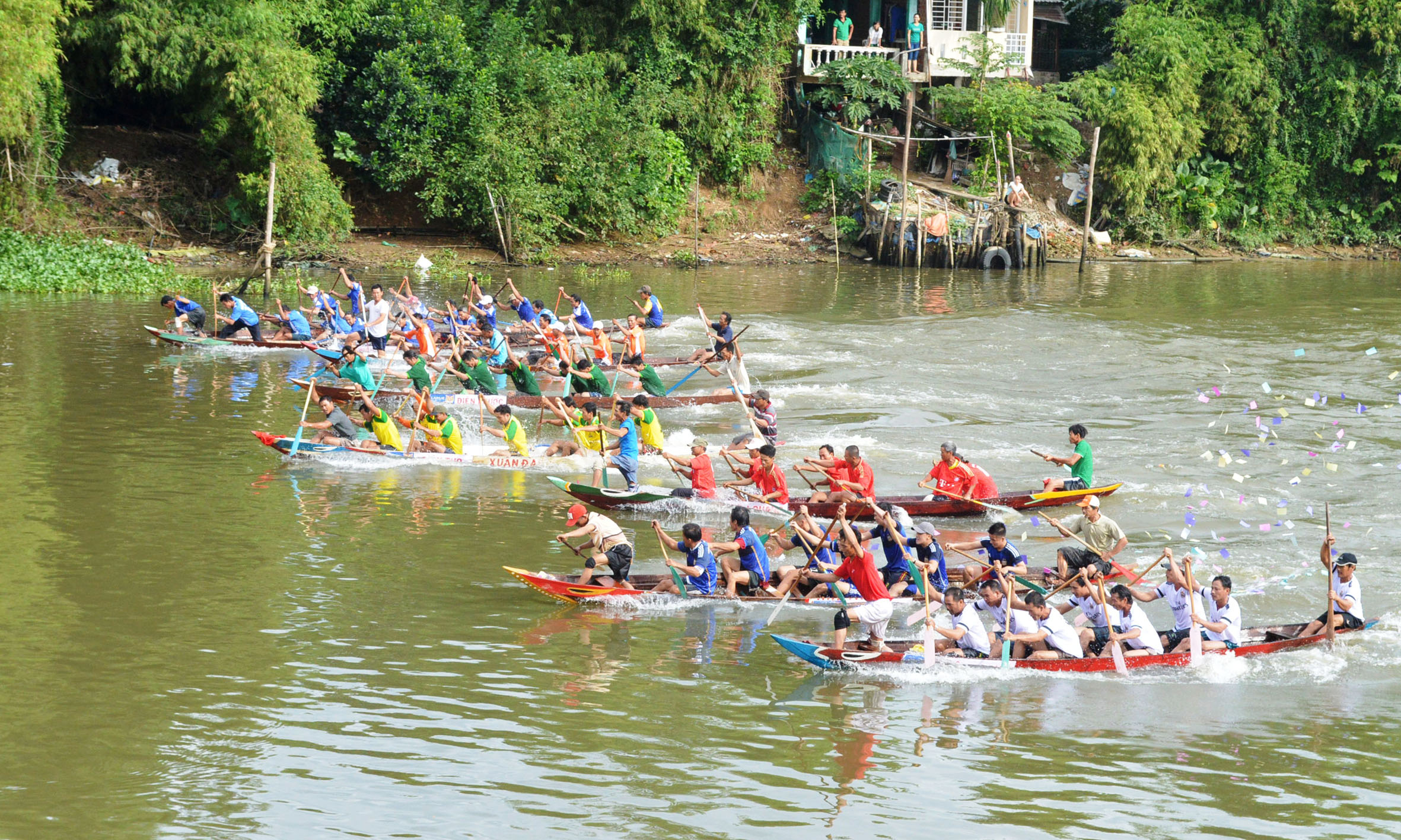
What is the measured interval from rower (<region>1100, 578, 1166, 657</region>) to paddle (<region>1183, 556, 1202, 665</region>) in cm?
12

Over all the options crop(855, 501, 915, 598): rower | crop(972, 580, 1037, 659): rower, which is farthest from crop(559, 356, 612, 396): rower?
crop(972, 580, 1037, 659): rower

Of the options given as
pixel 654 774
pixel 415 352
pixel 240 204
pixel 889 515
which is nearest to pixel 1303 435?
pixel 889 515

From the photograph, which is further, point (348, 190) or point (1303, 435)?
point (348, 190)

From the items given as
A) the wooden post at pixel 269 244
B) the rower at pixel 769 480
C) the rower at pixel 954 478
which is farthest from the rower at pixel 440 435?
the wooden post at pixel 269 244

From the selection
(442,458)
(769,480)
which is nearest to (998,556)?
(769,480)

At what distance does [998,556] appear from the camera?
40.4 ft

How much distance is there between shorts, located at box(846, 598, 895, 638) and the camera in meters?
11.3

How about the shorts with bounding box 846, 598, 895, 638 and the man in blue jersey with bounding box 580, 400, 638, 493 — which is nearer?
the shorts with bounding box 846, 598, 895, 638

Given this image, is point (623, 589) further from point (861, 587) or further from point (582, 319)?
point (582, 319)

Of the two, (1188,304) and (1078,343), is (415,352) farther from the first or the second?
(1188,304)

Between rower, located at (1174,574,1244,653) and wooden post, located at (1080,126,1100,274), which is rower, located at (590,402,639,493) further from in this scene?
wooden post, located at (1080,126,1100,274)

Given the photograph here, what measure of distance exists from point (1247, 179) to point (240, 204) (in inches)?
1237

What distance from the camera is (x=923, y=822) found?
812 centimetres

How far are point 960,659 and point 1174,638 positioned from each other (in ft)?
6.59
